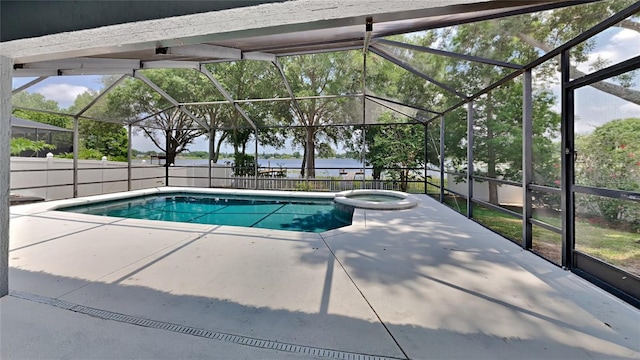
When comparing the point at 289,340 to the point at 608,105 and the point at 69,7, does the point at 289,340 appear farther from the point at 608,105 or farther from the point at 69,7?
the point at 608,105

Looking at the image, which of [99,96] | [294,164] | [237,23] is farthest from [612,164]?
[294,164]

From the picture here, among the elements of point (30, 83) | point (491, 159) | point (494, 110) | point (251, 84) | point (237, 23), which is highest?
point (251, 84)

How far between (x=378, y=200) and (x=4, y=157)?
7.52 metres

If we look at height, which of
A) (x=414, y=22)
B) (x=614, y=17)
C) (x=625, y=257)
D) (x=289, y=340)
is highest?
(x=414, y=22)

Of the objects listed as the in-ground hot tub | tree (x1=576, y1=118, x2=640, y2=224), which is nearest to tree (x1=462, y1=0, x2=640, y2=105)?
tree (x1=576, y1=118, x2=640, y2=224)

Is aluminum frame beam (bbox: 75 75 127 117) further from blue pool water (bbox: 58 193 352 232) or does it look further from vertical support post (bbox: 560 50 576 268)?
vertical support post (bbox: 560 50 576 268)

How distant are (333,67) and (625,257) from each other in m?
6.50

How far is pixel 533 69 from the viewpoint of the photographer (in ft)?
11.1

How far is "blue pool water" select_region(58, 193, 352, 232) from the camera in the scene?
604cm

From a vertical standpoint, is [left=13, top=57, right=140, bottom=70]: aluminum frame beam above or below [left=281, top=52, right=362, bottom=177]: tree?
below

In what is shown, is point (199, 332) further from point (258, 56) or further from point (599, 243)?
point (258, 56)

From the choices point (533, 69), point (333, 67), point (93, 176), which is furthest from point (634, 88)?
point (93, 176)

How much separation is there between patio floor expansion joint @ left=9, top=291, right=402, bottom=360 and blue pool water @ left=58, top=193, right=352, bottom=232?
3.61 metres

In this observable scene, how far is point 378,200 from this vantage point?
8227 millimetres
